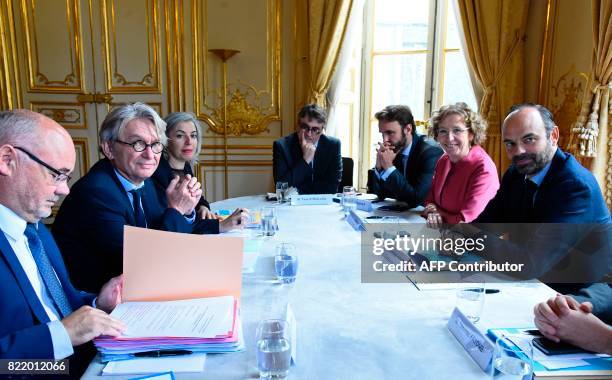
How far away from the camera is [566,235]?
168 cm

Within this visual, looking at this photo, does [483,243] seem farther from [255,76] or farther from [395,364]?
[255,76]

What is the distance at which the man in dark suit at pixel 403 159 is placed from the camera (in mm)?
2629

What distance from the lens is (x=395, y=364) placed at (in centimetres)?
96

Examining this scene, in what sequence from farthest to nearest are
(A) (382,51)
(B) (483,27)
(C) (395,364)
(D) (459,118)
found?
1. (A) (382,51)
2. (B) (483,27)
3. (D) (459,118)
4. (C) (395,364)

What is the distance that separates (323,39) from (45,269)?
368 cm

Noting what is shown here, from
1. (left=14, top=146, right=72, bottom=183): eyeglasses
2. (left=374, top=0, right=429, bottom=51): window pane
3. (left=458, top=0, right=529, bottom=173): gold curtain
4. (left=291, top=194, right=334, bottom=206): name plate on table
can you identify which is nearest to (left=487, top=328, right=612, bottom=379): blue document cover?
(left=14, top=146, right=72, bottom=183): eyeglasses

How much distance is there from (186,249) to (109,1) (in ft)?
13.7

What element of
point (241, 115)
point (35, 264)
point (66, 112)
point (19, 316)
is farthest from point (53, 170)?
point (66, 112)

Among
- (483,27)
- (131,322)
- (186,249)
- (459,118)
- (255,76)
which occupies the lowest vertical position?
(131,322)

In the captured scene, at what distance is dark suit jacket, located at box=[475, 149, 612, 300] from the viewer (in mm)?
1652

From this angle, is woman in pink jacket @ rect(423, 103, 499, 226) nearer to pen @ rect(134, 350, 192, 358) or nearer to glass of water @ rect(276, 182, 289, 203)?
glass of water @ rect(276, 182, 289, 203)

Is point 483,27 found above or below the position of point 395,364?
above

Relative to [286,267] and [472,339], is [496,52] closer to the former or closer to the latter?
[286,267]

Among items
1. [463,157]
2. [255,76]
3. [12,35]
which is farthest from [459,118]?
[12,35]
